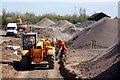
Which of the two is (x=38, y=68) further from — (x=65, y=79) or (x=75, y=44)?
(x=75, y=44)

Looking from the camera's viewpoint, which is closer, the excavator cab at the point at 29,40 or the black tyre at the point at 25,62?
the black tyre at the point at 25,62

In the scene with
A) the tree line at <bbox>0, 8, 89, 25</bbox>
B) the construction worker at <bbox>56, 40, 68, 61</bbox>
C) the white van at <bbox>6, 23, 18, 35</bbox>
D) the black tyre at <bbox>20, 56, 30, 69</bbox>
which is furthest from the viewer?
the tree line at <bbox>0, 8, 89, 25</bbox>

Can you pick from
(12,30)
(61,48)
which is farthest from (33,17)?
(61,48)

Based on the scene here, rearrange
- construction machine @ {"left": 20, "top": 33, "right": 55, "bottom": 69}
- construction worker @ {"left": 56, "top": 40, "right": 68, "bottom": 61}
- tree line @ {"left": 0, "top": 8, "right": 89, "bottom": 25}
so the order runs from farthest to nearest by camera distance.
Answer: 1. tree line @ {"left": 0, "top": 8, "right": 89, "bottom": 25}
2. construction worker @ {"left": 56, "top": 40, "right": 68, "bottom": 61}
3. construction machine @ {"left": 20, "top": 33, "right": 55, "bottom": 69}

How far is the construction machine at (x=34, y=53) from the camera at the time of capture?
885 inches

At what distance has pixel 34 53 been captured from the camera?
883 inches

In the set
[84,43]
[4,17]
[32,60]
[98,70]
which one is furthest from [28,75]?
[4,17]

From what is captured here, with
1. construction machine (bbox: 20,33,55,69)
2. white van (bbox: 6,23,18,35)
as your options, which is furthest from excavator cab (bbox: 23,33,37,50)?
white van (bbox: 6,23,18,35)

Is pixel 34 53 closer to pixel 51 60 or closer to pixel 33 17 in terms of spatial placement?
pixel 51 60

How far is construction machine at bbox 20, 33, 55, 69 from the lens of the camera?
73.7ft

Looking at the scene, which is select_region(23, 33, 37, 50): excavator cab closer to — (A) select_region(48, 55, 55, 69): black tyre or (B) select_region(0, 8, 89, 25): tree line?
(A) select_region(48, 55, 55, 69): black tyre

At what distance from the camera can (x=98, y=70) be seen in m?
18.8

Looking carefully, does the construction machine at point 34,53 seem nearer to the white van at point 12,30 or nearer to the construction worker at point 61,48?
the construction worker at point 61,48

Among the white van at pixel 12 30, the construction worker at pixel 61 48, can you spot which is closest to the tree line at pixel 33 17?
the white van at pixel 12 30
